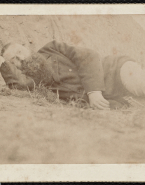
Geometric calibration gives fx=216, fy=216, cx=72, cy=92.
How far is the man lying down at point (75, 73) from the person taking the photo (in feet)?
8.41

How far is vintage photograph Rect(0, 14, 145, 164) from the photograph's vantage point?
97.0 inches

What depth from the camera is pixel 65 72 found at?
2586 millimetres

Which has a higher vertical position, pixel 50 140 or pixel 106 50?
pixel 106 50

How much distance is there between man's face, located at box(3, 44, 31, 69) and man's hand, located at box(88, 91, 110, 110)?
3.01 feet

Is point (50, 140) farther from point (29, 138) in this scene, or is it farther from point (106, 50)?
point (106, 50)

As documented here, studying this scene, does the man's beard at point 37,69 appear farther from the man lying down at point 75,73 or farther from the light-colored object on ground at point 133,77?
the light-colored object on ground at point 133,77

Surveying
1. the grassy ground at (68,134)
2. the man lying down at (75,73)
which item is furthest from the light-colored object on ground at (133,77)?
the grassy ground at (68,134)

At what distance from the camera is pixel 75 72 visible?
2590 mm

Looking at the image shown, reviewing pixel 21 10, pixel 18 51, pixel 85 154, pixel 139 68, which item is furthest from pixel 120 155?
pixel 21 10

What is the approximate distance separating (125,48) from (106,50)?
23cm

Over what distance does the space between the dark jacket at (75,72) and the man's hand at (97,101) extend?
0.06 m

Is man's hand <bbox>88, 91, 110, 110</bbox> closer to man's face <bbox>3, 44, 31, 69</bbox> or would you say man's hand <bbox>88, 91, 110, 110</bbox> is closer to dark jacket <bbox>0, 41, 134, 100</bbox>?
dark jacket <bbox>0, 41, 134, 100</bbox>

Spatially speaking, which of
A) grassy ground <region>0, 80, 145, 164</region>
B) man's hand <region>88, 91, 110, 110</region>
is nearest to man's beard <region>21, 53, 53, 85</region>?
grassy ground <region>0, 80, 145, 164</region>

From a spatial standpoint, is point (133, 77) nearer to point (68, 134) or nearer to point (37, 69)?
point (68, 134)
